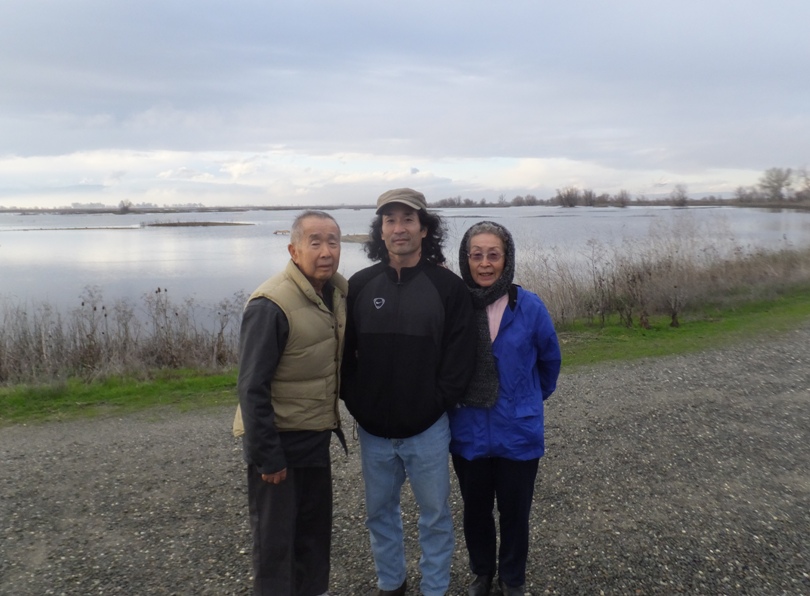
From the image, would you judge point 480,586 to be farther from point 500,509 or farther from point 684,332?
point 684,332

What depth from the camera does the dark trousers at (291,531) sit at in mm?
2828

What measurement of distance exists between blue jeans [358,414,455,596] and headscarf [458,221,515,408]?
0.21 meters

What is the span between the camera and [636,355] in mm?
8695

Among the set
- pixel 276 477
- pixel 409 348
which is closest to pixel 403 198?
pixel 409 348

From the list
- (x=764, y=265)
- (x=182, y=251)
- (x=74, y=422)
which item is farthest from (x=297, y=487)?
(x=182, y=251)

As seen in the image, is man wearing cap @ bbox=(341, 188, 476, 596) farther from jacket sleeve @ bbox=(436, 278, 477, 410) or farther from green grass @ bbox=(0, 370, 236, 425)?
green grass @ bbox=(0, 370, 236, 425)

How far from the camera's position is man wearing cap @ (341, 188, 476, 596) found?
9.31 ft

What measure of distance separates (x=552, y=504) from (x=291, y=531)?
2056 millimetres

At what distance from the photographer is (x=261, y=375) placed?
2.59m

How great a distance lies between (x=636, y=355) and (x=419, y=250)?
665 cm

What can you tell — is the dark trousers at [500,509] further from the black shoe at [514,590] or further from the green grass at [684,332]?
the green grass at [684,332]

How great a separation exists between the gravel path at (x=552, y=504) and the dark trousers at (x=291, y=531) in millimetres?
349

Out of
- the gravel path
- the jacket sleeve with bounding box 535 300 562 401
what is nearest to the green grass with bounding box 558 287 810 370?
the gravel path

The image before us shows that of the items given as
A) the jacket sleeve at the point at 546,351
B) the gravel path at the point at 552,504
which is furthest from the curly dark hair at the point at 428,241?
the gravel path at the point at 552,504
